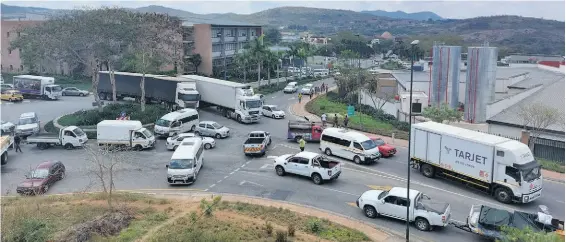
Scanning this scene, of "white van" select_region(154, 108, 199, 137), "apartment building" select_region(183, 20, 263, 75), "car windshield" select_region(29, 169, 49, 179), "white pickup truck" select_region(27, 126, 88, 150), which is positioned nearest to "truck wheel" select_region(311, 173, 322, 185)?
"car windshield" select_region(29, 169, 49, 179)

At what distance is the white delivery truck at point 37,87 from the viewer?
56281mm

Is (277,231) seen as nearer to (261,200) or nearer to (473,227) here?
(261,200)

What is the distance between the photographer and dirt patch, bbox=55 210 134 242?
18.6 meters

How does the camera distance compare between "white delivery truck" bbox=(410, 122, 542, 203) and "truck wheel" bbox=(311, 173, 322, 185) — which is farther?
"truck wheel" bbox=(311, 173, 322, 185)

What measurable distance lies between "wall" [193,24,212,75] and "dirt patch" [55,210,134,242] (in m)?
53.9

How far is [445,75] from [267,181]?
3040 centimetres

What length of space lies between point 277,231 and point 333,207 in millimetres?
5096

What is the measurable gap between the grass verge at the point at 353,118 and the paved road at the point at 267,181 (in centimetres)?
588

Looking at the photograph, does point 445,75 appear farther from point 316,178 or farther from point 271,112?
point 316,178

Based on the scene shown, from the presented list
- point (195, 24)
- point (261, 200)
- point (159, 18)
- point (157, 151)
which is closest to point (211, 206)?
point (261, 200)

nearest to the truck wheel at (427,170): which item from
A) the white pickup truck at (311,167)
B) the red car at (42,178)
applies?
the white pickup truck at (311,167)

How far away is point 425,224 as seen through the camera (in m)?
21.1

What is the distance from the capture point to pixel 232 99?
44.2 m

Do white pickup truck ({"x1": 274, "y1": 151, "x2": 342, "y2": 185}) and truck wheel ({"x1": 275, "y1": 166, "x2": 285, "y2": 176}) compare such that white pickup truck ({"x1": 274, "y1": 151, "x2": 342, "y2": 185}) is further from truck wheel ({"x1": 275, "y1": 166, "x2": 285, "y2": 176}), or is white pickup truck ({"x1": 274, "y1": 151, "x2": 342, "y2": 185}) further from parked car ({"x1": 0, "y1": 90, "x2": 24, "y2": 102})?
parked car ({"x1": 0, "y1": 90, "x2": 24, "y2": 102})
